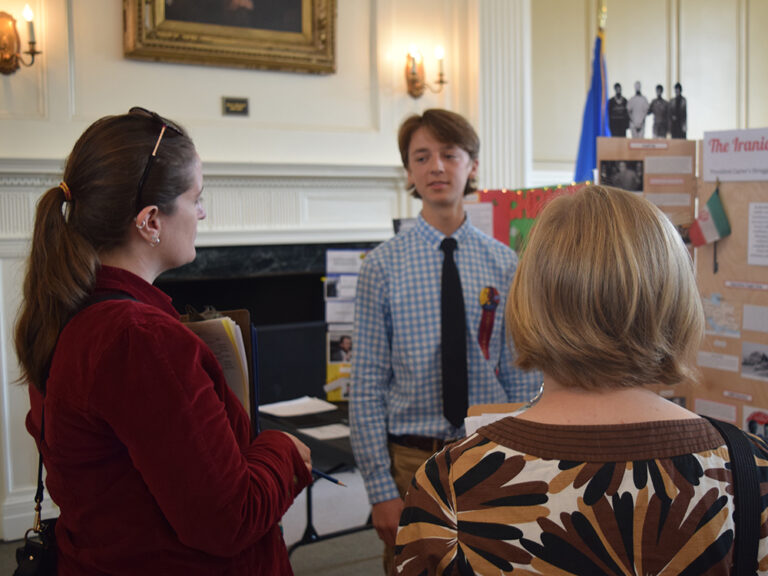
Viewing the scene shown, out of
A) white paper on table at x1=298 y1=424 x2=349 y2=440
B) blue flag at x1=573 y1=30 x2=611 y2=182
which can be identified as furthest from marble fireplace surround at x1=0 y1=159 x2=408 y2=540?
white paper on table at x1=298 y1=424 x2=349 y2=440

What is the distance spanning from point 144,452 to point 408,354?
93 centimetres

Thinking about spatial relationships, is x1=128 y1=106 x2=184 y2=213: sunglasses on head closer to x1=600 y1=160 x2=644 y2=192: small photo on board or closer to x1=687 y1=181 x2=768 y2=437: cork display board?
x1=600 y1=160 x2=644 y2=192: small photo on board

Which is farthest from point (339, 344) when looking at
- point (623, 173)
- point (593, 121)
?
point (593, 121)

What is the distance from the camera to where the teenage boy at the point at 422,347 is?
1828 mm

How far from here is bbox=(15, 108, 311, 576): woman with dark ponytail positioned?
1026 mm

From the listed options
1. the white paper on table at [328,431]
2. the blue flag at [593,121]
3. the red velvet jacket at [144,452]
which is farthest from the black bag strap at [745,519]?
the blue flag at [593,121]

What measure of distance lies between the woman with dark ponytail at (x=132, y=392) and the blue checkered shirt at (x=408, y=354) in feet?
1.96

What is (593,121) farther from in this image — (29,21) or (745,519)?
(745,519)

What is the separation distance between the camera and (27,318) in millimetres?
1137

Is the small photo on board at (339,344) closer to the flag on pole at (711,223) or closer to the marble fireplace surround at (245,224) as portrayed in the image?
the flag on pole at (711,223)

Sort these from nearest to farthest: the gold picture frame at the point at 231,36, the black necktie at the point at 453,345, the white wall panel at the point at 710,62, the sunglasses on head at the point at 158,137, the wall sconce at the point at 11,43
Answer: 1. the sunglasses on head at the point at 158,137
2. the black necktie at the point at 453,345
3. the wall sconce at the point at 11,43
4. the gold picture frame at the point at 231,36
5. the white wall panel at the point at 710,62

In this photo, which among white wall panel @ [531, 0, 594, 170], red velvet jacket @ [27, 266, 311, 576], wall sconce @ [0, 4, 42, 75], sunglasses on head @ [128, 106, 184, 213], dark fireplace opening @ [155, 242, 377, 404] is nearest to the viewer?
red velvet jacket @ [27, 266, 311, 576]

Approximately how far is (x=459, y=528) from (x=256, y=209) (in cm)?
354

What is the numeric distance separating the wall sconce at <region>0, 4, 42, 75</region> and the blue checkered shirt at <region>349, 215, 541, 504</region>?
8.56 ft
